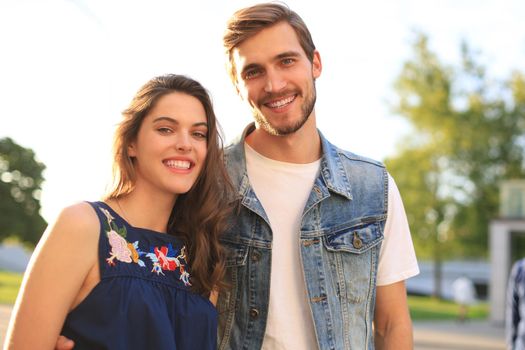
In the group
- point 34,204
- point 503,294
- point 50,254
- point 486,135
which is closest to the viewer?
point 50,254

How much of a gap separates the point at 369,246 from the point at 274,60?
944 mm

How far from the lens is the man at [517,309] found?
17.9ft

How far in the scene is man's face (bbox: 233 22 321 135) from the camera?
348 cm

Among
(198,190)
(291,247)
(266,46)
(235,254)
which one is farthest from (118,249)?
(266,46)

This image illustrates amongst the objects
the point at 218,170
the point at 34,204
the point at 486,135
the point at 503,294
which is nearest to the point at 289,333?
the point at 218,170

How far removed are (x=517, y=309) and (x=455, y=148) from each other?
108 ft

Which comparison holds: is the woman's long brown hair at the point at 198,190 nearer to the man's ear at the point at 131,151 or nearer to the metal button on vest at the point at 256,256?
the man's ear at the point at 131,151

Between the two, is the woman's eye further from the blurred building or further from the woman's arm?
the blurred building

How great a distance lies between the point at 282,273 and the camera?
3.50 metres

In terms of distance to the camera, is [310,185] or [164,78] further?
[310,185]

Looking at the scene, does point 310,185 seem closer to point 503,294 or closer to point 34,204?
point 503,294

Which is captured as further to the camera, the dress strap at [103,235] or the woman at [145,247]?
the dress strap at [103,235]

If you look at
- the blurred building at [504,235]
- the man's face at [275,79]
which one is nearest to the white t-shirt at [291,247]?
the man's face at [275,79]

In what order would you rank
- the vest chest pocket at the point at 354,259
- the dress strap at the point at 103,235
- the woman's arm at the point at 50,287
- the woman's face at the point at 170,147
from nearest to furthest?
1. the woman's arm at the point at 50,287
2. the dress strap at the point at 103,235
3. the woman's face at the point at 170,147
4. the vest chest pocket at the point at 354,259
